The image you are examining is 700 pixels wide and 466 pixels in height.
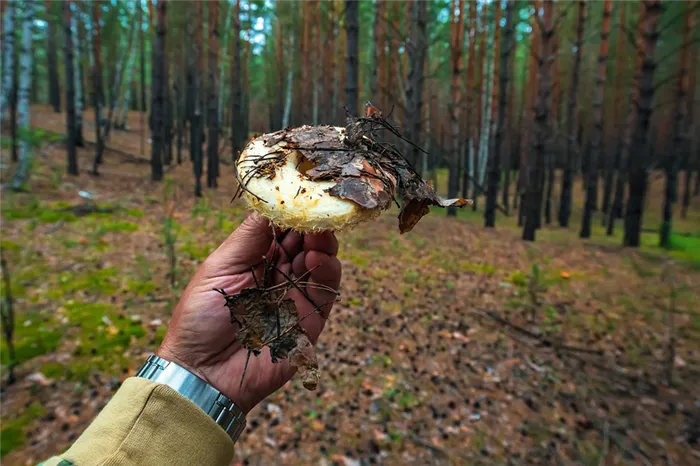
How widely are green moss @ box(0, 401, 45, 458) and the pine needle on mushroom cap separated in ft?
10.4

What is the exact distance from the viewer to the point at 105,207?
8.52 metres

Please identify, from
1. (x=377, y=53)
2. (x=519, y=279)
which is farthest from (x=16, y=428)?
(x=377, y=53)

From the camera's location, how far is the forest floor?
3.48 metres

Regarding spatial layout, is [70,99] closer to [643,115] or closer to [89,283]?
[89,283]

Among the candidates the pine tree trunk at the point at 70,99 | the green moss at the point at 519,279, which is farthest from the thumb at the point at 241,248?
the pine tree trunk at the point at 70,99

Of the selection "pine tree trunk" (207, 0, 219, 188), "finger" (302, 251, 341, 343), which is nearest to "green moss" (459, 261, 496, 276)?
"finger" (302, 251, 341, 343)

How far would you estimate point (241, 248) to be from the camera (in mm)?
1916

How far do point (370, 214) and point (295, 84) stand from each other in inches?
1210

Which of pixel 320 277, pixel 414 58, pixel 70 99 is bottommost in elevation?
pixel 320 277

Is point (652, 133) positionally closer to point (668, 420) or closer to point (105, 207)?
point (668, 420)

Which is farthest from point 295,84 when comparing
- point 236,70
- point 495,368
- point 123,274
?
point 495,368

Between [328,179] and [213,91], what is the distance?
38.6 feet

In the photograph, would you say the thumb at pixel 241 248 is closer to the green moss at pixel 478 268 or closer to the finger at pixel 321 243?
the finger at pixel 321 243

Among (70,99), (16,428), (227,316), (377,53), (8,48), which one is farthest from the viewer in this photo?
(377,53)
